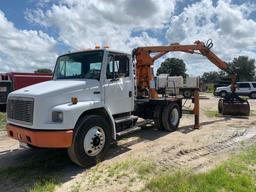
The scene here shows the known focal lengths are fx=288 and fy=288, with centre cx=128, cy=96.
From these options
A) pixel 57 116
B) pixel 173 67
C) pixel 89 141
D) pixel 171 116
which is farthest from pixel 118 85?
pixel 173 67

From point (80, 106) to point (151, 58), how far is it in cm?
590

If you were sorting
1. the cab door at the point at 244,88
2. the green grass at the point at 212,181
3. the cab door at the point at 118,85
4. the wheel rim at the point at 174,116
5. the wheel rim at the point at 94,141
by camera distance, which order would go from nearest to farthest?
the green grass at the point at 212,181
the wheel rim at the point at 94,141
the cab door at the point at 118,85
the wheel rim at the point at 174,116
the cab door at the point at 244,88

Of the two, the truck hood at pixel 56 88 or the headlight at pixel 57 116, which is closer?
the headlight at pixel 57 116

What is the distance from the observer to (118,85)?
7.34 meters

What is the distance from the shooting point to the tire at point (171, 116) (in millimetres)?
9867

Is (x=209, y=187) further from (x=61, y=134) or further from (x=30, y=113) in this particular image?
(x=30, y=113)

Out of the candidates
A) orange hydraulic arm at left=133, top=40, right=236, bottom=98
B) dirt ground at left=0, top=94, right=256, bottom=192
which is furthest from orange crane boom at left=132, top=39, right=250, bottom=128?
dirt ground at left=0, top=94, right=256, bottom=192

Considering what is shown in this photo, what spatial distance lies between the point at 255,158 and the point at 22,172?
5.18 m

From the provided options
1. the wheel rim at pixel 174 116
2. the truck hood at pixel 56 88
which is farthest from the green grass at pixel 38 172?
the wheel rim at pixel 174 116

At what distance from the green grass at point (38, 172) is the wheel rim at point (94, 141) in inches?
29.5

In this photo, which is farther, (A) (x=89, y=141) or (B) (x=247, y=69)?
(B) (x=247, y=69)

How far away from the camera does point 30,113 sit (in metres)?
5.74

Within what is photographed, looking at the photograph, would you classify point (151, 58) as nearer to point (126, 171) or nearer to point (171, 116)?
point (171, 116)

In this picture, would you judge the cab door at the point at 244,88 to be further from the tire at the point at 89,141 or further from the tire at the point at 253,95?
the tire at the point at 89,141
